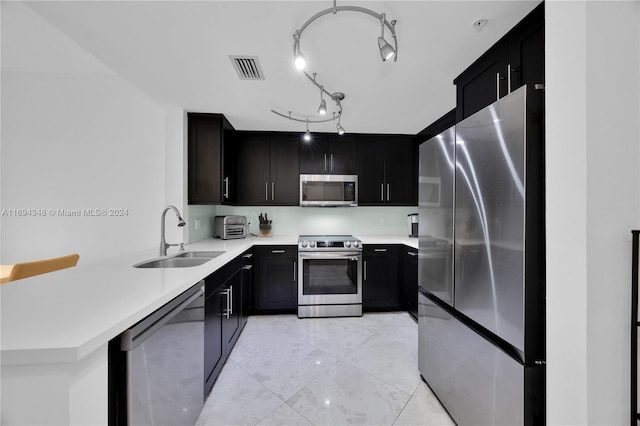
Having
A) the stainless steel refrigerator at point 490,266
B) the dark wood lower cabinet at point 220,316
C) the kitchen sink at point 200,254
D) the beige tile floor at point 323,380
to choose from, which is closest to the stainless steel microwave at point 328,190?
the dark wood lower cabinet at point 220,316

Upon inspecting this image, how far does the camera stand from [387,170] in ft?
11.5

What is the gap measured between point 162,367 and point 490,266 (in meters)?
1.62

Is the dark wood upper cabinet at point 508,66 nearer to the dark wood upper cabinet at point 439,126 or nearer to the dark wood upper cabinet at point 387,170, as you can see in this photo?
the dark wood upper cabinet at point 439,126

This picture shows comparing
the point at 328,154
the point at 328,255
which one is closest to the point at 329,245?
the point at 328,255

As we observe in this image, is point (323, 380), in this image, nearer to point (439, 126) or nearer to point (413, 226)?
point (413, 226)

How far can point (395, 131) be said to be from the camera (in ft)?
11.0

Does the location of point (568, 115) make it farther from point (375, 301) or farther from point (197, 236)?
point (197, 236)

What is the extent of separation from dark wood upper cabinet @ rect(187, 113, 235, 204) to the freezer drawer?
7.84 ft

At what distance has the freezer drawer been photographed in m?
1.02

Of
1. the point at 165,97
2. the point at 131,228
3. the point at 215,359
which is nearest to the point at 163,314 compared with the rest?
the point at 215,359

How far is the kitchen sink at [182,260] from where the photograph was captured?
1772 millimetres

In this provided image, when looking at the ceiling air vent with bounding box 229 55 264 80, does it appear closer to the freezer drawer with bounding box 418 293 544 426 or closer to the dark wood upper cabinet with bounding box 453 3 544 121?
the dark wood upper cabinet with bounding box 453 3 544 121

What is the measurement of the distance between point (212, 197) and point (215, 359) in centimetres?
163

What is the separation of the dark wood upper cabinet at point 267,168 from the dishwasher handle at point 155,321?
2043 millimetres
